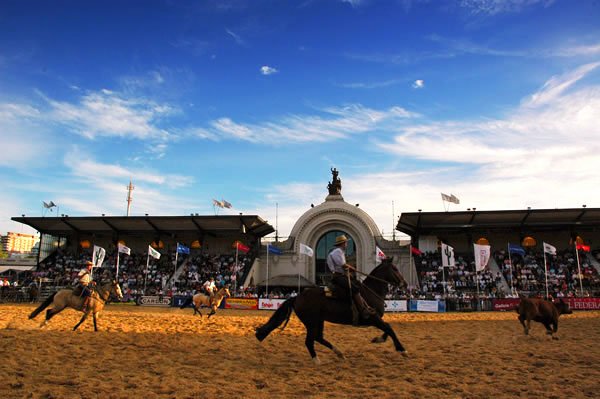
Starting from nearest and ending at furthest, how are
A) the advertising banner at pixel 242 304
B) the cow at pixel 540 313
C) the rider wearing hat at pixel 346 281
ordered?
the rider wearing hat at pixel 346 281, the cow at pixel 540 313, the advertising banner at pixel 242 304

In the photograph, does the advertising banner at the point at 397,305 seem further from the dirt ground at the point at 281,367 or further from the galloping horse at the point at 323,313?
the galloping horse at the point at 323,313

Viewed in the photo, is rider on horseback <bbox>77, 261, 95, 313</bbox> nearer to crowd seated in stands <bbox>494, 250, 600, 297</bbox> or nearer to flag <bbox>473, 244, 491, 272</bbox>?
flag <bbox>473, 244, 491, 272</bbox>

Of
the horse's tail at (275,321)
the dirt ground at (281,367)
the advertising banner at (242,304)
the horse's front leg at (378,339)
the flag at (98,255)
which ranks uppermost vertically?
the flag at (98,255)

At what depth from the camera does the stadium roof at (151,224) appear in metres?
44.1

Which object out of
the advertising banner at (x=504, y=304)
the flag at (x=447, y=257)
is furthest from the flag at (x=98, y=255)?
the advertising banner at (x=504, y=304)

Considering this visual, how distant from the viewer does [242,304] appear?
35.2m

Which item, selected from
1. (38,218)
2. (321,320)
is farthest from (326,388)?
(38,218)

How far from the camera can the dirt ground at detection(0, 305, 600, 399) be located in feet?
24.8

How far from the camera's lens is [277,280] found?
42.6m

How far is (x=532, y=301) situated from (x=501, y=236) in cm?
2993

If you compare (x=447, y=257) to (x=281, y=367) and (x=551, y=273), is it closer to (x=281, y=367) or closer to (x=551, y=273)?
(x=551, y=273)

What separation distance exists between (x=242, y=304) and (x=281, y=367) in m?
26.2

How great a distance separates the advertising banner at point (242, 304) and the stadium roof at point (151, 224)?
1009cm

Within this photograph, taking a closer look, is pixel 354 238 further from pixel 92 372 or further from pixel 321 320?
pixel 92 372
